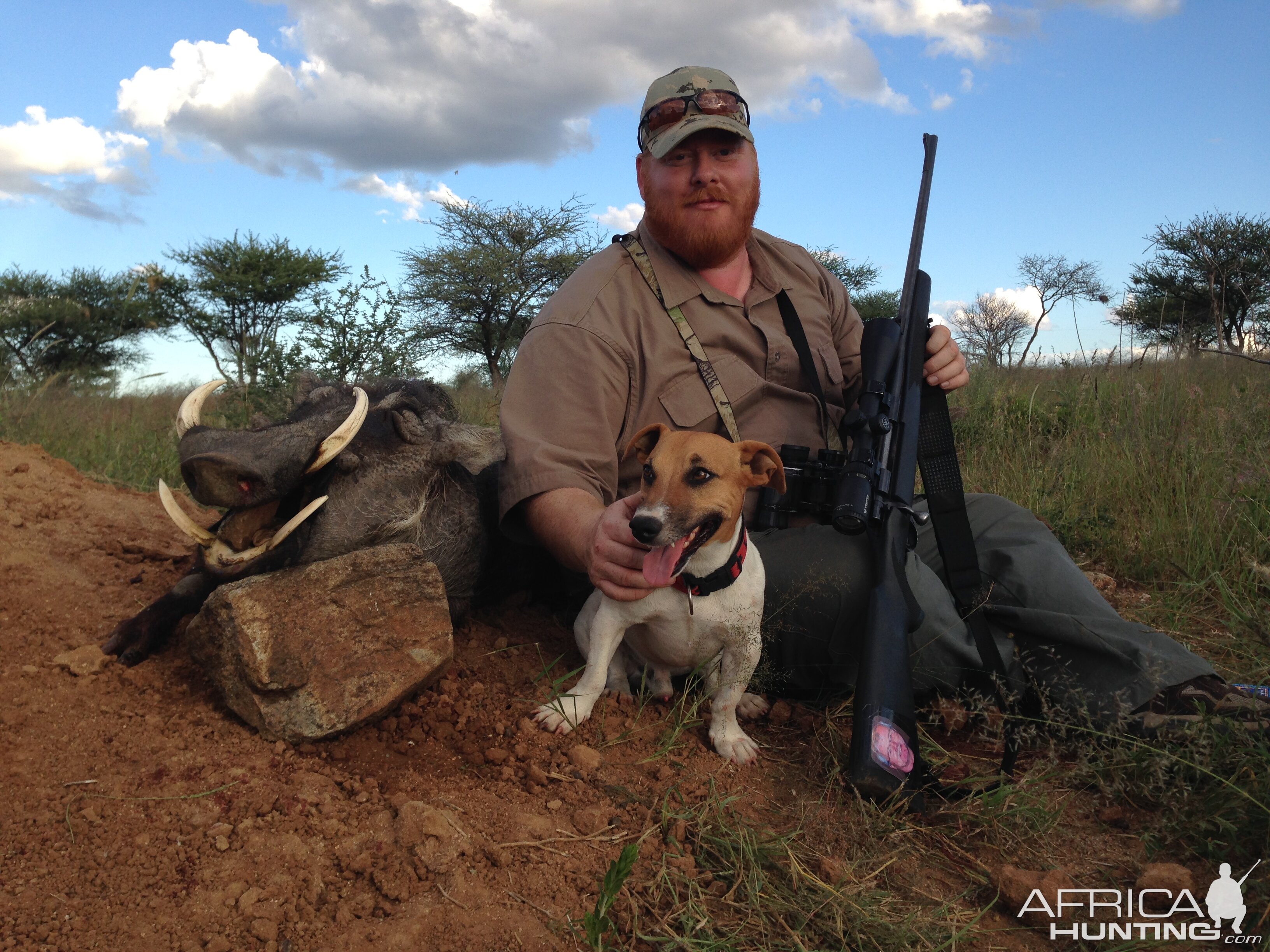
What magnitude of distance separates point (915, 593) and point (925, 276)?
116cm

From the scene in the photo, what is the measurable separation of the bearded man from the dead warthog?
22 centimetres

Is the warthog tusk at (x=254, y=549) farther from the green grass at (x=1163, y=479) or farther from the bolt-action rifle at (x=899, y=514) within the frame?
the green grass at (x=1163, y=479)

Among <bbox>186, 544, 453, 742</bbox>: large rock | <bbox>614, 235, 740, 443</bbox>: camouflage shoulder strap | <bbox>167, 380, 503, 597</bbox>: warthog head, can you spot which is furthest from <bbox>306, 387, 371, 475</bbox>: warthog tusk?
<bbox>614, 235, 740, 443</bbox>: camouflage shoulder strap

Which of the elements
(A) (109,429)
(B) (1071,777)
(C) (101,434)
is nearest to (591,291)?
(B) (1071,777)

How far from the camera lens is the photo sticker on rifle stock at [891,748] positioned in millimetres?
2088

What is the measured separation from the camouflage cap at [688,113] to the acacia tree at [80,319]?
12.8 meters

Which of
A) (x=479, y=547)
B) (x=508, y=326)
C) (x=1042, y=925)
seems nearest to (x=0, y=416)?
(x=479, y=547)

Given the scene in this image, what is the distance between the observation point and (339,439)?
241cm

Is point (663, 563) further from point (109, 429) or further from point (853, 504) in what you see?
point (109, 429)

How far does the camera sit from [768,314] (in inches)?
128

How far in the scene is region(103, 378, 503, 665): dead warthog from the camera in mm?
2260

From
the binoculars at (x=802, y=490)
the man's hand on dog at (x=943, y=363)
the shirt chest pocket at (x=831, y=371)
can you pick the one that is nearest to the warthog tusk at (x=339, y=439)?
the binoculars at (x=802, y=490)

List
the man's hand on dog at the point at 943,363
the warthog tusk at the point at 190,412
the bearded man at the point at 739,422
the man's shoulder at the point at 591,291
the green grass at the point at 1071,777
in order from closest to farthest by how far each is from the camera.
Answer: the green grass at the point at 1071,777, the warthog tusk at the point at 190,412, the bearded man at the point at 739,422, the man's shoulder at the point at 591,291, the man's hand on dog at the point at 943,363

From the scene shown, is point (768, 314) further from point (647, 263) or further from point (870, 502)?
point (870, 502)
